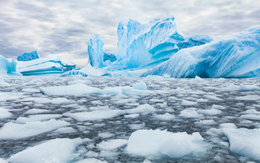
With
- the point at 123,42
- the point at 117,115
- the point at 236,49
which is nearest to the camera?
the point at 117,115

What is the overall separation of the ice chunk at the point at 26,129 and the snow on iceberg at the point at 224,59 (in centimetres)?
997

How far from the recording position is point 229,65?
9.91 meters

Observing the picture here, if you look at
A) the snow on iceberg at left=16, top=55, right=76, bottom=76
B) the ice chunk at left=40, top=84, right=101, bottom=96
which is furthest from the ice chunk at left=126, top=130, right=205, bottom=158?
the snow on iceberg at left=16, top=55, right=76, bottom=76

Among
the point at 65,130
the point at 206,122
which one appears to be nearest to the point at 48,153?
the point at 65,130

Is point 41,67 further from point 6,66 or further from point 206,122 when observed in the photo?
point 206,122

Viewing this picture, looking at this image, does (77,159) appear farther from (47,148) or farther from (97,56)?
(97,56)

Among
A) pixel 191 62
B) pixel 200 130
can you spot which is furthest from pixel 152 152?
pixel 191 62

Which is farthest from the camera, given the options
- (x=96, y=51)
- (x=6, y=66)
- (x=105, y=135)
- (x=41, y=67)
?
(x=96, y=51)

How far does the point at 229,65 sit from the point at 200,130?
31.8ft

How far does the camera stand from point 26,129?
1.47 m

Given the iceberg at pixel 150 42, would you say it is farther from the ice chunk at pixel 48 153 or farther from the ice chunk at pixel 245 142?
the ice chunk at pixel 48 153

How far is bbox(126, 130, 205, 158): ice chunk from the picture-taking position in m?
1.04

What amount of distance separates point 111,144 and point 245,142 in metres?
0.79

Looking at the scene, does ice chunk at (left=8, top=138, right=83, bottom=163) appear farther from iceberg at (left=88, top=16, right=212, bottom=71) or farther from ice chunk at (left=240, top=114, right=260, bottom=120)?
iceberg at (left=88, top=16, right=212, bottom=71)
